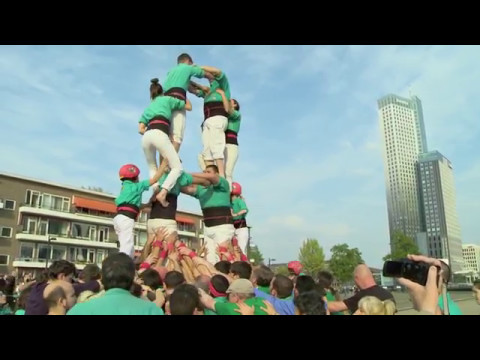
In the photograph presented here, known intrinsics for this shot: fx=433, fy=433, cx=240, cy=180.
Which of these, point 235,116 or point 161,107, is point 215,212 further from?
point 235,116

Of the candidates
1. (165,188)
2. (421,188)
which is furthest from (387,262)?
(421,188)

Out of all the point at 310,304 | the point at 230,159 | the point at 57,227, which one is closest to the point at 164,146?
the point at 230,159

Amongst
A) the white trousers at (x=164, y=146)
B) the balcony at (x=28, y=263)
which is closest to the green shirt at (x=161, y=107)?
the white trousers at (x=164, y=146)

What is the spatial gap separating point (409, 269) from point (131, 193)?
16.1 ft

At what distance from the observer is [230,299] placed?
3543 mm

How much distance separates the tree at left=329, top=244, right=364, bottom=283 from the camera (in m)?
50.2

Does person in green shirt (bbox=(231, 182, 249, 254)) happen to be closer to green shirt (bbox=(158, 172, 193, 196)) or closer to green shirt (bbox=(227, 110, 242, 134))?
green shirt (bbox=(227, 110, 242, 134))

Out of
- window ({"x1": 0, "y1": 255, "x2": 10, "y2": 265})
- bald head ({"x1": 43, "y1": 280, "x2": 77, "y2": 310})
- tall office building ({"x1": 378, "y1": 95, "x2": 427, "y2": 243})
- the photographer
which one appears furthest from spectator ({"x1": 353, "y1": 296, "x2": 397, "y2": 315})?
tall office building ({"x1": 378, "y1": 95, "x2": 427, "y2": 243})

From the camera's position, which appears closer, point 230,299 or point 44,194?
point 230,299

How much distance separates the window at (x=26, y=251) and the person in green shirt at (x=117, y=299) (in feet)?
124

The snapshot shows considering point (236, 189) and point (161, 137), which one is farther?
point (236, 189)

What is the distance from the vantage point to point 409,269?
2.96 metres
